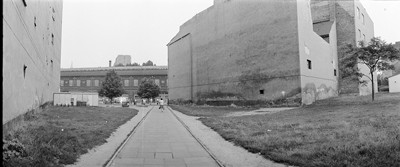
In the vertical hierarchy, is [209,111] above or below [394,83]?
below

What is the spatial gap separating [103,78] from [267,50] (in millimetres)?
66853

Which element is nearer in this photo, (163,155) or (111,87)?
(163,155)

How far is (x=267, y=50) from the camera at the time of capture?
30.3 meters

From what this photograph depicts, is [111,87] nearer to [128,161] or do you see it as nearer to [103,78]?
[103,78]

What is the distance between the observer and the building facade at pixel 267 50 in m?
28.1

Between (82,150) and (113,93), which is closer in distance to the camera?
(82,150)

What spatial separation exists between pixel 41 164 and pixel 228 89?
31.0 m

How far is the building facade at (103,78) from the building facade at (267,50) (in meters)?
39.8

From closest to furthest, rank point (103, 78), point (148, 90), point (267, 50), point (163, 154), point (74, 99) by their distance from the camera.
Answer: point (163, 154) → point (267, 50) → point (74, 99) → point (148, 90) → point (103, 78)

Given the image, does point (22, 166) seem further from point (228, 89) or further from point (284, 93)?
point (228, 89)

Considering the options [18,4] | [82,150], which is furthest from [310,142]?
[18,4]

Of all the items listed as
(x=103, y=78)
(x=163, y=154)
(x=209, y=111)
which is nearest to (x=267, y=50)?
(x=209, y=111)

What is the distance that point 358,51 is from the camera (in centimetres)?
2370

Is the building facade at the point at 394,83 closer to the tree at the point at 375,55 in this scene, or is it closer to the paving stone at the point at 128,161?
the tree at the point at 375,55
